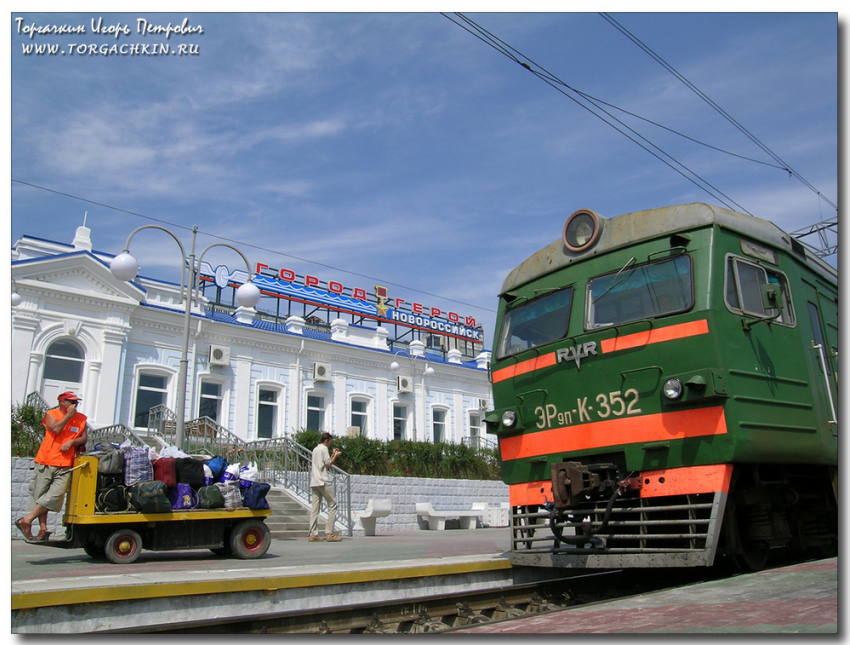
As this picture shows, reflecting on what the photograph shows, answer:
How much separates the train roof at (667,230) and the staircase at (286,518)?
7.42 m

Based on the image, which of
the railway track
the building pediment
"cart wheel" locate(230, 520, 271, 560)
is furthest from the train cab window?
the building pediment

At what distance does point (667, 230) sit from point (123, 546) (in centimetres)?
660

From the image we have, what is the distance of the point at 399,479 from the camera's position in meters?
18.9

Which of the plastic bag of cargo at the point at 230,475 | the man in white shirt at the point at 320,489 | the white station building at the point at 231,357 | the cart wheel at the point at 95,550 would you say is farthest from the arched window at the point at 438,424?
the cart wheel at the point at 95,550

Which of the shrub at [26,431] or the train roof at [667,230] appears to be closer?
→ the train roof at [667,230]

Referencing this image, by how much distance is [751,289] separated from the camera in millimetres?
6508

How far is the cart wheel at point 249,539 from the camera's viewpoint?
8023 millimetres

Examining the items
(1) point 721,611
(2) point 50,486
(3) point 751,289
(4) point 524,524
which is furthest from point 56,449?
(3) point 751,289

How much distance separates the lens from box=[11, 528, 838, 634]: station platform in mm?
4132

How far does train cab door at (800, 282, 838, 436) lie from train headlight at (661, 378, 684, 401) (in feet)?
5.94

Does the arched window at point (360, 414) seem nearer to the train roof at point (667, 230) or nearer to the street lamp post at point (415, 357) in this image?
the street lamp post at point (415, 357)

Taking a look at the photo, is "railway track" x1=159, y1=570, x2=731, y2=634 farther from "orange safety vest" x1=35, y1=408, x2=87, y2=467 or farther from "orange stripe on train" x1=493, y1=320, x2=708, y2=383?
"orange safety vest" x1=35, y1=408, x2=87, y2=467

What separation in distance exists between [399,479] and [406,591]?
507 inches

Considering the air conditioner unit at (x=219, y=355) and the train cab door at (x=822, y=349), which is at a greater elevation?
the air conditioner unit at (x=219, y=355)
